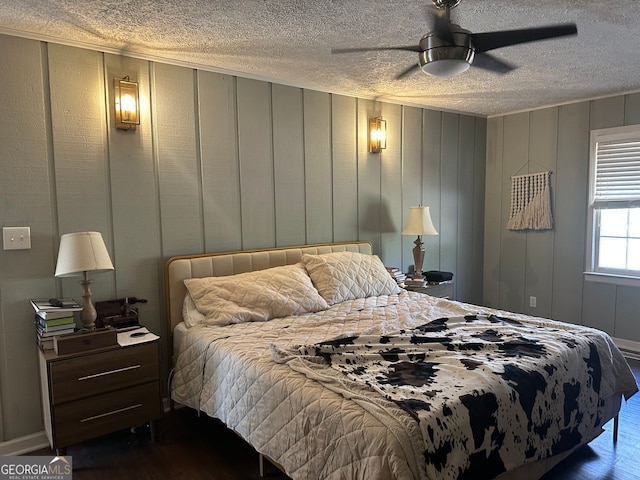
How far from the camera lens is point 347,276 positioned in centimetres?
346

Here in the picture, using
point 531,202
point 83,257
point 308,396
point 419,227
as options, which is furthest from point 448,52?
point 531,202

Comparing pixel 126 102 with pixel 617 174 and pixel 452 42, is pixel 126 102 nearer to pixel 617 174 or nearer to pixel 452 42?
pixel 452 42

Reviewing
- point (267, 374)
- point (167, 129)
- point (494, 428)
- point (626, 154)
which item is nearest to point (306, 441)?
point (267, 374)

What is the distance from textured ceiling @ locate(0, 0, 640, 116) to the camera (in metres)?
2.23

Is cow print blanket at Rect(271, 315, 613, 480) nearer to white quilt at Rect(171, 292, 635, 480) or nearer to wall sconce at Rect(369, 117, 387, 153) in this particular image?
white quilt at Rect(171, 292, 635, 480)

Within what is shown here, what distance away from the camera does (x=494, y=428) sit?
5.82 feet

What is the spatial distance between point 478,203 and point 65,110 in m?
4.21

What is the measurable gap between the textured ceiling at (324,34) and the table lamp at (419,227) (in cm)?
111

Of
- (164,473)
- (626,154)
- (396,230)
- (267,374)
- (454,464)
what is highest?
(626,154)

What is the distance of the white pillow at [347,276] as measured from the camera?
3340 mm

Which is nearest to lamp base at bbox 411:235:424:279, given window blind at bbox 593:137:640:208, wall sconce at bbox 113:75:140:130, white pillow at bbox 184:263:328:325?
white pillow at bbox 184:263:328:325

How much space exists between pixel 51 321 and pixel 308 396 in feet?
5.08

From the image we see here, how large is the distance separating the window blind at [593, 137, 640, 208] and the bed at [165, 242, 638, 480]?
220 cm

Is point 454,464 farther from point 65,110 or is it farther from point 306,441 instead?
point 65,110
